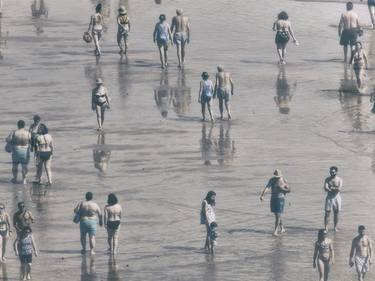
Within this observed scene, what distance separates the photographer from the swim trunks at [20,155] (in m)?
41.8

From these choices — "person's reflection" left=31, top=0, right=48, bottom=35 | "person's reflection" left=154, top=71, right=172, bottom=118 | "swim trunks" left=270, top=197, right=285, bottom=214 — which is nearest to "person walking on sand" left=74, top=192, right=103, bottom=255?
"swim trunks" left=270, top=197, right=285, bottom=214

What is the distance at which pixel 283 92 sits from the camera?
179 feet

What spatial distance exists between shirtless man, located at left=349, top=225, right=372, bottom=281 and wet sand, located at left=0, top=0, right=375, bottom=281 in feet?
1.71

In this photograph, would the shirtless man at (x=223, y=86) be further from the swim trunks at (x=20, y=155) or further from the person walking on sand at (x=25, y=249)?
the person walking on sand at (x=25, y=249)

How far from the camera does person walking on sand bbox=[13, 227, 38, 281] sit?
34500mm

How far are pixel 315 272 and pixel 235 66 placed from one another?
24.0 metres

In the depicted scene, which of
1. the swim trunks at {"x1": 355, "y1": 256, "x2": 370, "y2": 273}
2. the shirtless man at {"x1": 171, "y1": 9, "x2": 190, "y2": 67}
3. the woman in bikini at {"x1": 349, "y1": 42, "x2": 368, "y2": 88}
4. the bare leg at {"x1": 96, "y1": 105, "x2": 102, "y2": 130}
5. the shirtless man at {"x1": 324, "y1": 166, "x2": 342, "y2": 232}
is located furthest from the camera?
the shirtless man at {"x1": 171, "y1": 9, "x2": 190, "y2": 67}

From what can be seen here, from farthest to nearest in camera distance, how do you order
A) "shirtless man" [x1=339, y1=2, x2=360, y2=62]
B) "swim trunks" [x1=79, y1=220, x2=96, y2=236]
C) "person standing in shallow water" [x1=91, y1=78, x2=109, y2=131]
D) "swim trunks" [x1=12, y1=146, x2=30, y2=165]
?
"shirtless man" [x1=339, y1=2, x2=360, y2=62] < "person standing in shallow water" [x1=91, y1=78, x2=109, y2=131] < "swim trunks" [x1=12, y1=146, x2=30, y2=165] < "swim trunks" [x1=79, y1=220, x2=96, y2=236]

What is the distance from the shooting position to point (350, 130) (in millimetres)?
49531

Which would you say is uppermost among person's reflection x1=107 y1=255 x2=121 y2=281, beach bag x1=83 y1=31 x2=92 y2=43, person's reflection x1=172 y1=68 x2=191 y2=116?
beach bag x1=83 y1=31 x2=92 y2=43

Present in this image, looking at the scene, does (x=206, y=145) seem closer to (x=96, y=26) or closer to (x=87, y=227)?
(x=87, y=227)

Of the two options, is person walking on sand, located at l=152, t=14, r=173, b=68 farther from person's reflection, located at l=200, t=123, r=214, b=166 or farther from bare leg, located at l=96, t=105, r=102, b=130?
bare leg, located at l=96, t=105, r=102, b=130

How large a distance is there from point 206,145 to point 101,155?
3.25 m

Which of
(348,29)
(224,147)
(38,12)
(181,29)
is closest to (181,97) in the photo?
(181,29)
